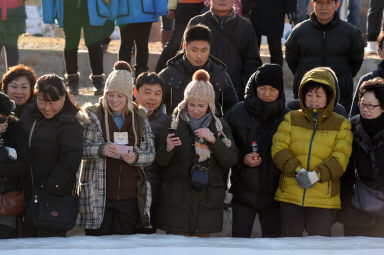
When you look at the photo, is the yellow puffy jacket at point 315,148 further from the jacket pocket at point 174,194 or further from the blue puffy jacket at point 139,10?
the blue puffy jacket at point 139,10

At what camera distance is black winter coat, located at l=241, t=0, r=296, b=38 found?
6840 millimetres

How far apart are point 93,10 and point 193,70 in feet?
7.12

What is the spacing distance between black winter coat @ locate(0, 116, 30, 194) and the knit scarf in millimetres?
988

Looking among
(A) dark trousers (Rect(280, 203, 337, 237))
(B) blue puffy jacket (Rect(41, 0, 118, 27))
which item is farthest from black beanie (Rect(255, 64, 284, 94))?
(B) blue puffy jacket (Rect(41, 0, 118, 27))

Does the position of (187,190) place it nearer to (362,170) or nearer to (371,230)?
(362,170)

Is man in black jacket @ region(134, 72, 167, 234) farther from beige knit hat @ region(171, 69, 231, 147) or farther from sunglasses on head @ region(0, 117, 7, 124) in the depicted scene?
sunglasses on head @ region(0, 117, 7, 124)

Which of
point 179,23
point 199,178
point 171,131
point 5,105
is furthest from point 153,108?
point 179,23

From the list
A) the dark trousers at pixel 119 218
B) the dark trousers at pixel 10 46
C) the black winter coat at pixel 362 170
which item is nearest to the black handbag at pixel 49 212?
the dark trousers at pixel 119 218

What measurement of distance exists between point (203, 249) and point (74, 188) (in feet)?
4.23

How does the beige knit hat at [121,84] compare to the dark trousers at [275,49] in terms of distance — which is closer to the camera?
the beige knit hat at [121,84]

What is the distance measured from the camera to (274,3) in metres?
6.84

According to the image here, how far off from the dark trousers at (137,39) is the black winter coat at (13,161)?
2.86 m

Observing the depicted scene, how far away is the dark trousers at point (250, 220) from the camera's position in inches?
180

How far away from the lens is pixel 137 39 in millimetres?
6781
